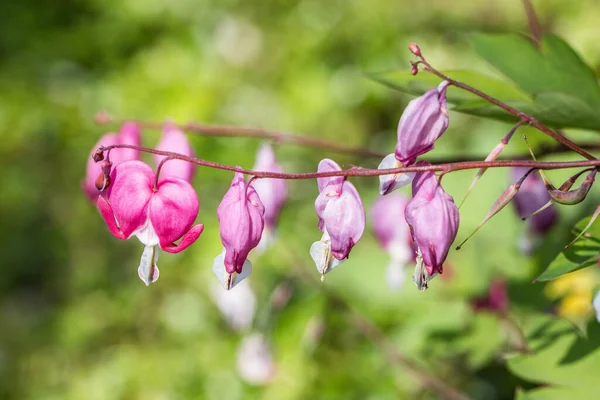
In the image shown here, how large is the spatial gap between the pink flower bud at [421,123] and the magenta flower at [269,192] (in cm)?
40

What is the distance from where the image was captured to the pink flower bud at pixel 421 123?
610 millimetres

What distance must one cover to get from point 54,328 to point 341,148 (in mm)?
1977

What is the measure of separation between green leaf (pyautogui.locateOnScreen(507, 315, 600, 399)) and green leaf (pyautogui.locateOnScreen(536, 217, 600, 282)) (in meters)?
0.17

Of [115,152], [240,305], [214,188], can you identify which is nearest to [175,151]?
[115,152]

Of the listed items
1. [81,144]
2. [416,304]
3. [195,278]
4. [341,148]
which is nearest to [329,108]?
[195,278]

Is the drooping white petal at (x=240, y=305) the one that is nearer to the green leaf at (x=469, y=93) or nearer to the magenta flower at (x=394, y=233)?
the magenta flower at (x=394, y=233)

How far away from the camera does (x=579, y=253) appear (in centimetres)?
65

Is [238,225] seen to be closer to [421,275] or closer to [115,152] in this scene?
[421,275]

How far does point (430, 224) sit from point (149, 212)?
28 cm

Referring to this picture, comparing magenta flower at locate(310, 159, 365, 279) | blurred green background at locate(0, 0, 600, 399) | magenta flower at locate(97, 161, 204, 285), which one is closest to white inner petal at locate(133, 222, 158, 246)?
magenta flower at locate(97, 161, 204, 285)

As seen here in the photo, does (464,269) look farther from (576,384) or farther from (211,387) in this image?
(211,387)

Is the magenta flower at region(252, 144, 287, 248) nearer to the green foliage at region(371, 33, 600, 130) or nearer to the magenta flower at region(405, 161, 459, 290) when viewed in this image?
the green foliage at region(371, 33, 600, 130)

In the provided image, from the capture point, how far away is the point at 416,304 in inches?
54.2

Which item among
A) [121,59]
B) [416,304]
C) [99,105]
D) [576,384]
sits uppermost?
[121,59]
